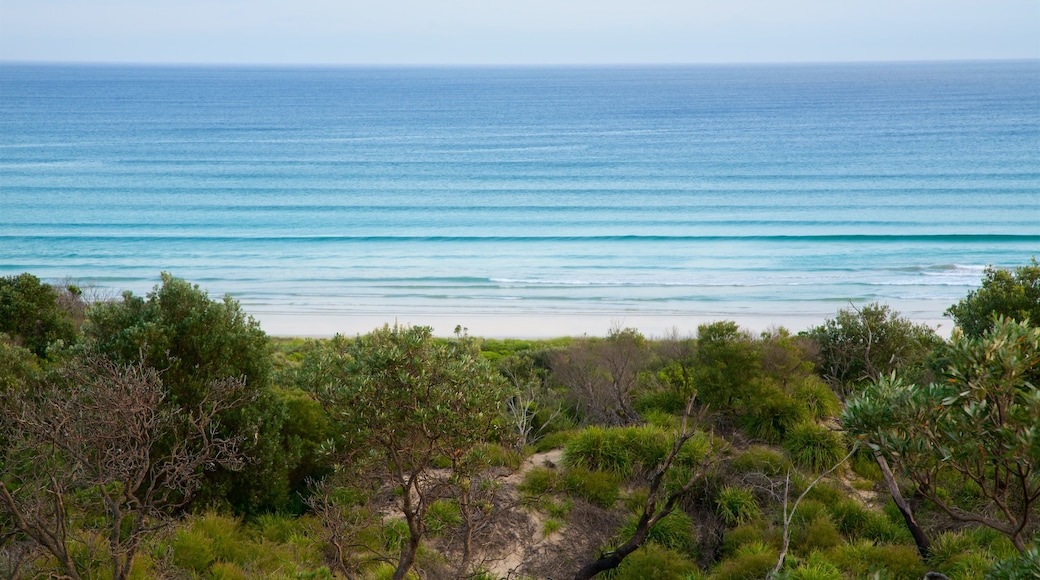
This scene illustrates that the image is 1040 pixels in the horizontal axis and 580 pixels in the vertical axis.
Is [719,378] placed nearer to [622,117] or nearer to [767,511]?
[767,511]

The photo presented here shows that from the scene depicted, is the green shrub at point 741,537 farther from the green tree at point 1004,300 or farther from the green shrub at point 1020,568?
the green shrub at point 1020,568

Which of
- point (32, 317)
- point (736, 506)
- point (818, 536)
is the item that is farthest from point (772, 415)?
point (32, 317)

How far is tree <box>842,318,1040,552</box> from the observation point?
16.0 ft

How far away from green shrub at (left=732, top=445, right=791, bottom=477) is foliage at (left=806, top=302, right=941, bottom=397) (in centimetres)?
291

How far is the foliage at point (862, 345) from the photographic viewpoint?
1432cm

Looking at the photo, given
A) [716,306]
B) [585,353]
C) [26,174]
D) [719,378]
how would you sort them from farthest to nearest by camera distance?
1. [26,174]
2. [716,306]
3. [585,353]
4. [719,378]

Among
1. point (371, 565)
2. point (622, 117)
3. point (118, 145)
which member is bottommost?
point (371, 565)

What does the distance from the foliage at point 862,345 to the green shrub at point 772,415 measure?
4.86 feet

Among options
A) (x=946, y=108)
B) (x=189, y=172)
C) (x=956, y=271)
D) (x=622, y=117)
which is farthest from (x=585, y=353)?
(x=946, y=108)

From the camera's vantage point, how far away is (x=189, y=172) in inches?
2486

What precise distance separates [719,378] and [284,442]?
674cm

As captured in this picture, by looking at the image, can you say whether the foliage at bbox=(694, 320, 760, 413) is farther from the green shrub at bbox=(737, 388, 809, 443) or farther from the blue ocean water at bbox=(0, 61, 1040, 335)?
the blue ocean water at bbox=(0, 61, 1040, 335)

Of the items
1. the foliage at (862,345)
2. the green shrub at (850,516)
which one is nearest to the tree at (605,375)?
the foliage at (862,345)

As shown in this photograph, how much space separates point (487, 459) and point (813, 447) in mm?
6360
